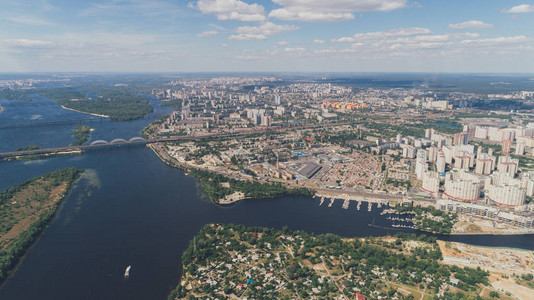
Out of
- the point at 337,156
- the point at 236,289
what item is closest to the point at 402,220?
the point at 236,289

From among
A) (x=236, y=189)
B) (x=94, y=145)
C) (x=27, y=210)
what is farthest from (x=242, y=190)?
(x=94, y=145)

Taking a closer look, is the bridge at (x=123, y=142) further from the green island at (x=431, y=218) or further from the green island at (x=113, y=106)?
the green island at (x=431, y=218)

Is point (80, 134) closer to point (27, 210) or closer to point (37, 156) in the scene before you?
point (37, 156)

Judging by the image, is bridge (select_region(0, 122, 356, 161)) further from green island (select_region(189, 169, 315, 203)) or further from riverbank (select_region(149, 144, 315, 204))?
green island (select_region(189, 169, 315, 203))

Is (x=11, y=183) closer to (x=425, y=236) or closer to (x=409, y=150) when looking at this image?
(x=425, y=236)

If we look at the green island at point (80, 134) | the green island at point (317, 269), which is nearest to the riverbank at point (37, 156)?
the green island at point (80, 134)

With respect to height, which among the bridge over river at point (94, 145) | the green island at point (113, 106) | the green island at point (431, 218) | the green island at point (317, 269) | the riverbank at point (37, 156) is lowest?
the green island at point (317, 269)

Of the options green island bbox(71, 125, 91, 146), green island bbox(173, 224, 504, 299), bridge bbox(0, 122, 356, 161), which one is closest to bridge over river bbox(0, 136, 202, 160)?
bridge bbox(0, 122, 356, 161)
